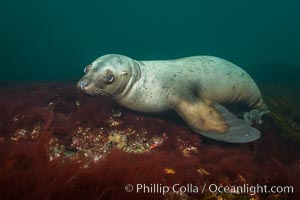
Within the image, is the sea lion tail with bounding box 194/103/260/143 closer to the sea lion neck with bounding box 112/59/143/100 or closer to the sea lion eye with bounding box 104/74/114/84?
the sea lion neck with bounding box 112/59/143/100

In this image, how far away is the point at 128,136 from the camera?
418cm

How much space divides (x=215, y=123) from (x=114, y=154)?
1786 millimetres

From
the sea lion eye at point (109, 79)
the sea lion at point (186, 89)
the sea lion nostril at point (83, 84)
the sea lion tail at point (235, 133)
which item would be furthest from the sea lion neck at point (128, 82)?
the sea lion tail at point (235, 133)

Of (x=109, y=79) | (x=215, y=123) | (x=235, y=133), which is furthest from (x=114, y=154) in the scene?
(x=235, y=133)

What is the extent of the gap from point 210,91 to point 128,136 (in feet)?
6.02

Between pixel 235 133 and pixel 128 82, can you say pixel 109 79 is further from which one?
pixel 235 133

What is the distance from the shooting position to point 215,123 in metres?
4.14

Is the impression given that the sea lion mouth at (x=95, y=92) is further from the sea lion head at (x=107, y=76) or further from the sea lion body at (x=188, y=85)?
the sea lion body at (x=188, y=85)

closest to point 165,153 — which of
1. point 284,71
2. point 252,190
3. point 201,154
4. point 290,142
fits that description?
point 201,154

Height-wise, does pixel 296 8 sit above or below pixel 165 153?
above

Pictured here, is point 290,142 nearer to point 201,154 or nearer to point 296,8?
point 201,154

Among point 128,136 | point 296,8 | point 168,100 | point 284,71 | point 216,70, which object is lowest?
point 284,71

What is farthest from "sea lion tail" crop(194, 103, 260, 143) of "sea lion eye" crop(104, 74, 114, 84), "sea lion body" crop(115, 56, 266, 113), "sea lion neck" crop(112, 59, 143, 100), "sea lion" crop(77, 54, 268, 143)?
"sea lion eye" crop(104, 74, 114, 84)

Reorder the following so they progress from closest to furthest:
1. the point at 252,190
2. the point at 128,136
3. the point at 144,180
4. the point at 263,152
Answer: the point at 144,180 < the point at 252,190 < the point at 263,152 < the point at 128,136
